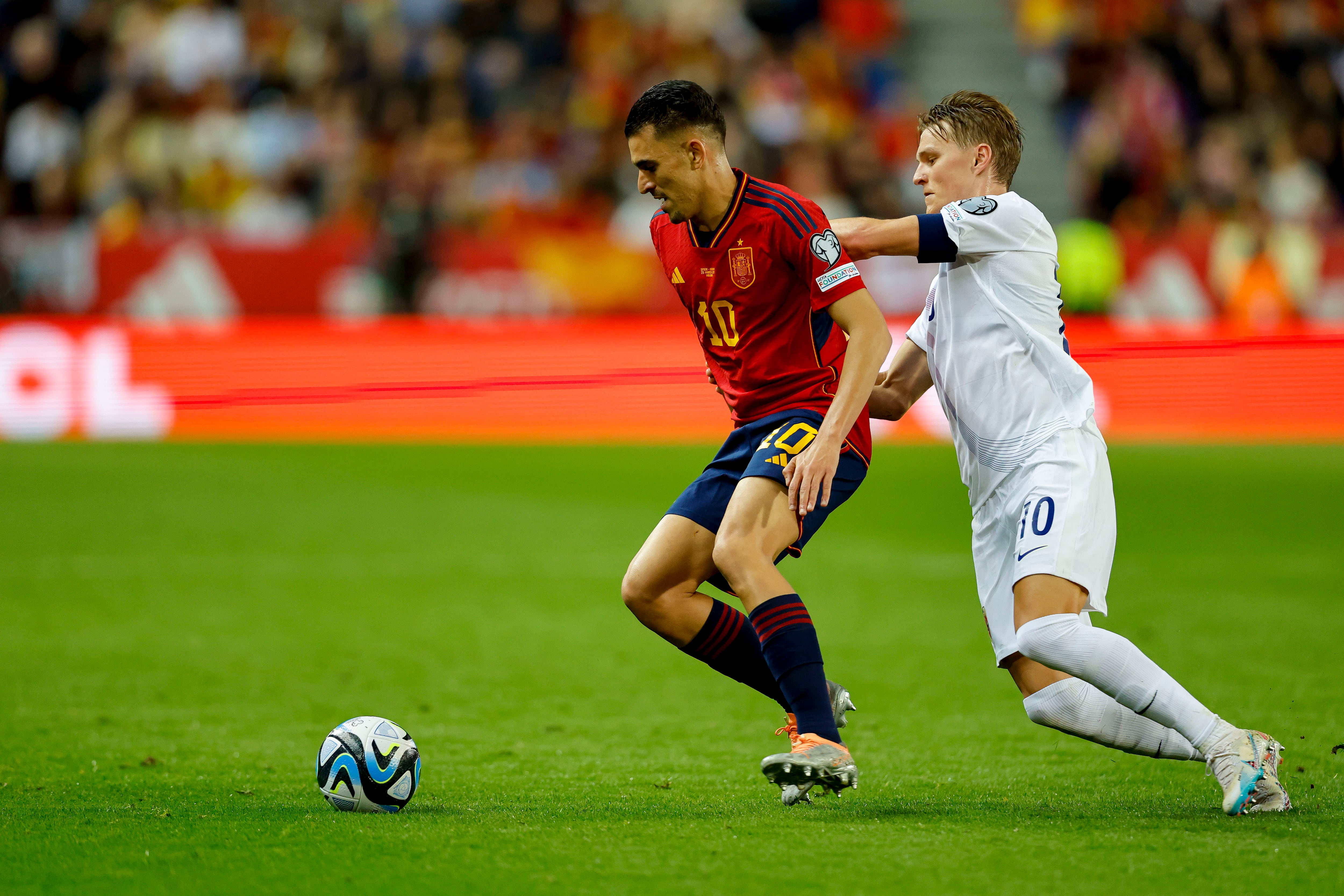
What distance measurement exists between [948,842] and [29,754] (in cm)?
291

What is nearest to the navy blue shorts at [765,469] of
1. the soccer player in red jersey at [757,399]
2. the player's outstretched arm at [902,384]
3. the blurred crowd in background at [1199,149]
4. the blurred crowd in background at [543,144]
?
the soccer player in red jersey at [757,399]

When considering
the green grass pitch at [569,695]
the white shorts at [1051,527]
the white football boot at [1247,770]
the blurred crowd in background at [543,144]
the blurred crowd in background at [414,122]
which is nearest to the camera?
the green grass pitch at [569,695]

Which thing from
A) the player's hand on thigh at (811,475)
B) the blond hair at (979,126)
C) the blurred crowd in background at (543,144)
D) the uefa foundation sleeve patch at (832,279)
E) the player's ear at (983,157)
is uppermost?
the blurred crowd in background at (543,144)

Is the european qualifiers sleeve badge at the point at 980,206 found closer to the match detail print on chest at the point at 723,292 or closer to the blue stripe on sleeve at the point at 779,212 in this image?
the blue stripe on sleeve at the point at 779,212

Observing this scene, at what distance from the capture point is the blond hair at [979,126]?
414cm

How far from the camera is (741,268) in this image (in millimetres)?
4219

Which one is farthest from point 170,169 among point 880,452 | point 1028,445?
point 1028,445

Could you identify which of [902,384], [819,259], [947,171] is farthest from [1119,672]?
[947,171]

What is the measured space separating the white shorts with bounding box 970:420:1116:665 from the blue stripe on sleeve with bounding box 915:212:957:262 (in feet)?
1.85

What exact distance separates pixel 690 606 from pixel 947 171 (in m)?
1.41

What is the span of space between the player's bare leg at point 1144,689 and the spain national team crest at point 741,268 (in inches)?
43.9

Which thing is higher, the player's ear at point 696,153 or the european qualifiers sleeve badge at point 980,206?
the player's ear at point 696,153

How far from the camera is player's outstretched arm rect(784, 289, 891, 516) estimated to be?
4000 millimetres

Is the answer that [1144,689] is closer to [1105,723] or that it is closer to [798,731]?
[1105,723]
